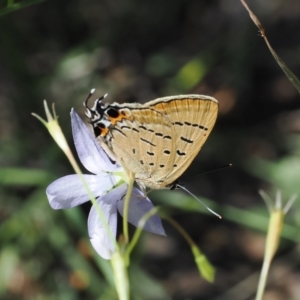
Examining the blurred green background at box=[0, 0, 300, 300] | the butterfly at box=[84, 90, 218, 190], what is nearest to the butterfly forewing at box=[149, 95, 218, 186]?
the butterfly at box=[84, 90, 218, 190]

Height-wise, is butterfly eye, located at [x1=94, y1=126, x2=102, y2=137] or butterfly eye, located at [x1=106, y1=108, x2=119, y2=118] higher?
butterfly eye, located at [x1=106, y1=108, x2=119, y2=118]

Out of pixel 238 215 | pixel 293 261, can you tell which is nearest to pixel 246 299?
pixel 293 261

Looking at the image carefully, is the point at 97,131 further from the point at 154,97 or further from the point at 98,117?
the point at 154,97

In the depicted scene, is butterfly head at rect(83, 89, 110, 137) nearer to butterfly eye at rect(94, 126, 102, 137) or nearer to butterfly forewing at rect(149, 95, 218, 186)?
butterfly eye at rect(94, 126, 102, 137)

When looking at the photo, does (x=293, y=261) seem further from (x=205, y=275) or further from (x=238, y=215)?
(x=205, y=275)

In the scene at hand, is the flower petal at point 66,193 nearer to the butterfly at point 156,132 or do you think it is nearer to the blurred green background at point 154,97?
the butterfly at point 156,132

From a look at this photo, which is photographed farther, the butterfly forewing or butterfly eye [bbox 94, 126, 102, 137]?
butterfly eye [bbox 94, 126, 102, 137]

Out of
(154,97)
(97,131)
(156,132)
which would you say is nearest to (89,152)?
(97,131)
